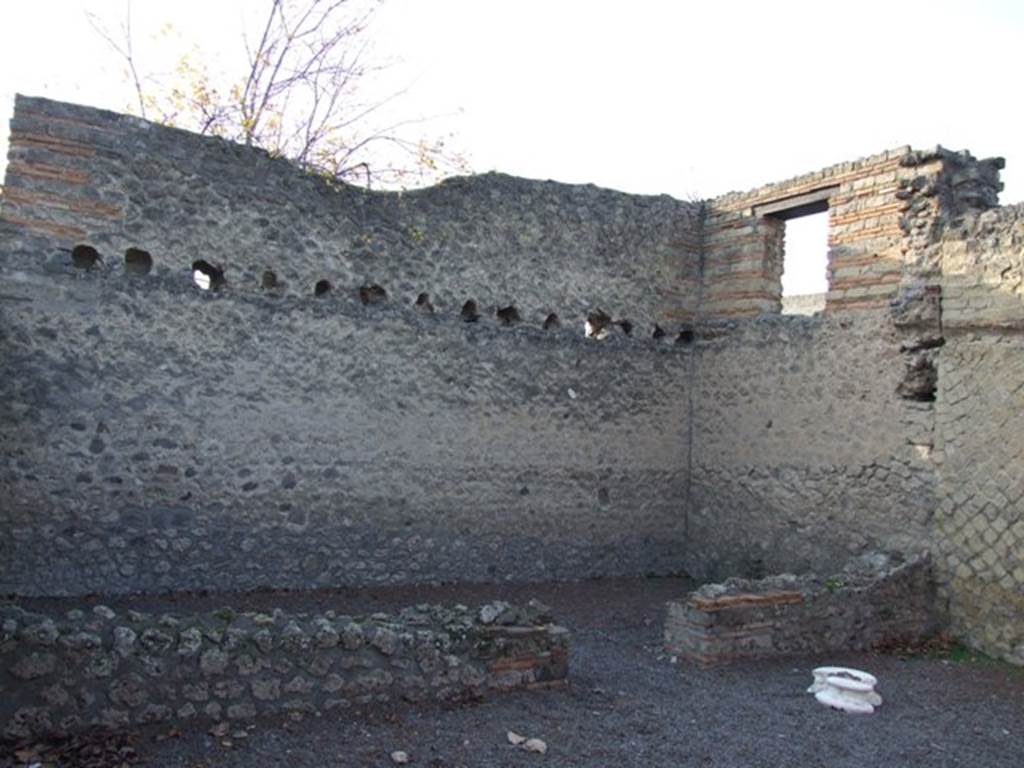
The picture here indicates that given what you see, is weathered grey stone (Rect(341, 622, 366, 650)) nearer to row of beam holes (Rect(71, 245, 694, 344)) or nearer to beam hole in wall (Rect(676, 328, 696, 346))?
row of beam holes (Rect(71, 245, 694, 344))

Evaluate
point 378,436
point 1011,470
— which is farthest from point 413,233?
point 1011,470

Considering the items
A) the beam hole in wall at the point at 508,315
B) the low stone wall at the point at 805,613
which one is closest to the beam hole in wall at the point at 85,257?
the beam hole in wall at the point at 508,315

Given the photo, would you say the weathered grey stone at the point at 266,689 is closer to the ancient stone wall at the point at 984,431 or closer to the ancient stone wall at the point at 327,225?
the ancient stone wall at the point at 327,225

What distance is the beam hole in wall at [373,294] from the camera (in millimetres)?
7750

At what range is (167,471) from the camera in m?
6.78

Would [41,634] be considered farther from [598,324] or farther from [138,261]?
[598,324]

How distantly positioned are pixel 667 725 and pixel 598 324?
201 inches

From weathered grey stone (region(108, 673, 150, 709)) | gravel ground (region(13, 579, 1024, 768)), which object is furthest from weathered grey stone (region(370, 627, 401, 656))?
weathered grey stone (region(108, 673, 150, 709))

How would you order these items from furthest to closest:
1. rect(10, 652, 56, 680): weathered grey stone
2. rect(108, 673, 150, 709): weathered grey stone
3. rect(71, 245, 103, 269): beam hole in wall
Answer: rect(71, 245, 103, 269): beam hole in wall < rect(108, 673, 150, 709): weathered grey stone < rect(10, 652, 56, 680): weathered grey stone

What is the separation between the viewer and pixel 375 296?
7.81 metres

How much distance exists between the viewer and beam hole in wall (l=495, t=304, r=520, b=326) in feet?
27.8

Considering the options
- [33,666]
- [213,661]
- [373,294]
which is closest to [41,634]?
[33,666]

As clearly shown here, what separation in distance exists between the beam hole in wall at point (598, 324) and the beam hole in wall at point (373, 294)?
7.24ft

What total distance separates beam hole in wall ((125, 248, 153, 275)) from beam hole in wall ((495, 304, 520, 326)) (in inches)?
125
